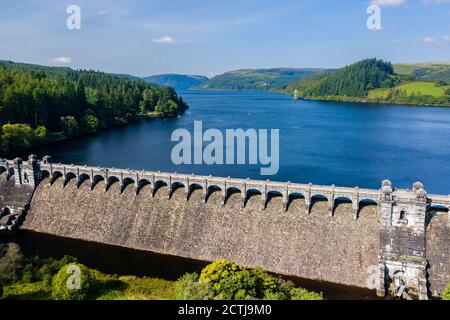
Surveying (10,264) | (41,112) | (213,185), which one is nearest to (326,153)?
(213,185)

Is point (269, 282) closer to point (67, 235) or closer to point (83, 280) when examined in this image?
point (83, 280)

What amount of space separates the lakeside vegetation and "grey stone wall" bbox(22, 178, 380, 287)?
7.61 m

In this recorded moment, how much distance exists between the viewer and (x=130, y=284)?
194 ft

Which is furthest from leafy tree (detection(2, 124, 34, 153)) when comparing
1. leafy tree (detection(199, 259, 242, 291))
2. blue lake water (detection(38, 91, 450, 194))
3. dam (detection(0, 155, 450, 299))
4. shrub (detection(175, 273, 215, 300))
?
leafy tree (detection(199, 259, 242, 291))

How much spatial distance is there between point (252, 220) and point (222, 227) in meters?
5.20

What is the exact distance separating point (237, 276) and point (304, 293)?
28.2 ft

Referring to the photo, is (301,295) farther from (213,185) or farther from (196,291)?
(213,185)

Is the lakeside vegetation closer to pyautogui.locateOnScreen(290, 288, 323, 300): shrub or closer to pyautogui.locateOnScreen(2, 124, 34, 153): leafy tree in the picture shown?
pyautogui.locateOnScreen(290, 288, 323, 300): shrub

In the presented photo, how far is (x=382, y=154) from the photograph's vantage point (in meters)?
130

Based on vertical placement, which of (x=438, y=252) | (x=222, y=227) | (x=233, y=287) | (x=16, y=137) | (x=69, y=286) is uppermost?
(x=16, y=137)

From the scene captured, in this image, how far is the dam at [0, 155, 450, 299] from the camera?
183 ft

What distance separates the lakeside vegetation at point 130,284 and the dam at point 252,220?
8.15 metres
